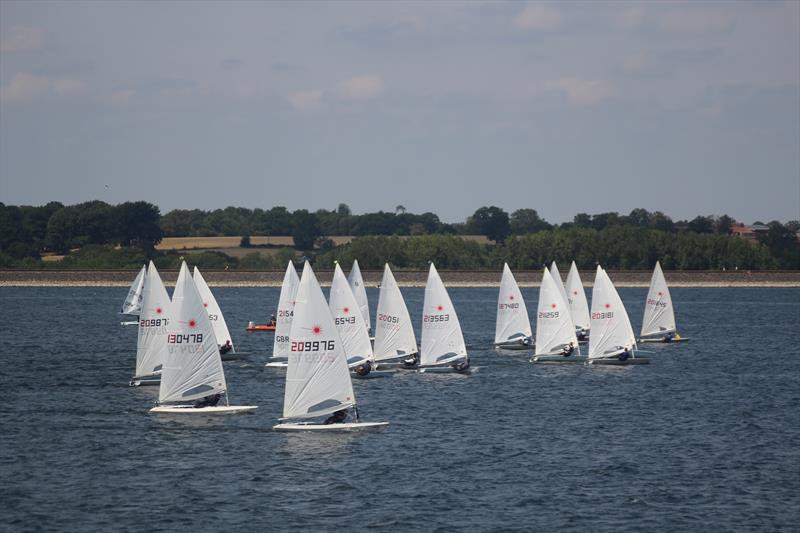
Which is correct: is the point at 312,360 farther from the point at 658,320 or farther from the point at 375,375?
the point at 658,320

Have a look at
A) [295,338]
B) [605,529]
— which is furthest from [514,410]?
[605,529]

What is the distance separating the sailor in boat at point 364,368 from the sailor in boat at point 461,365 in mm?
6694

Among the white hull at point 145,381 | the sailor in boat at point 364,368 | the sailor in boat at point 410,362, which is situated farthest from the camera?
the sailor in boat at point 410,362

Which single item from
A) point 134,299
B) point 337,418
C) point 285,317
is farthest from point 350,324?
point 134,299

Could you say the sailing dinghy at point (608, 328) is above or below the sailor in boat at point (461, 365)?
above

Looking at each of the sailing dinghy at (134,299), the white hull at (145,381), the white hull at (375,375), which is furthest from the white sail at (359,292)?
the sailing dinghy at (134,299)

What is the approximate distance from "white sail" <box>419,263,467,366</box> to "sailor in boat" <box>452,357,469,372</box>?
30cm

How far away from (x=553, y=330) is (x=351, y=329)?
60.4 ft

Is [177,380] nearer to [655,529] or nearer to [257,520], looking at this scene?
[257,520]

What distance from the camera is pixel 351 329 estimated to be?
6919 cm

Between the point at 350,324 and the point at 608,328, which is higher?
the point at 350,324

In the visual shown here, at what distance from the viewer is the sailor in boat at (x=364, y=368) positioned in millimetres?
69438

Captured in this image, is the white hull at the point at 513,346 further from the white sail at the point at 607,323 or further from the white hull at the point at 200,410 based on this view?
the white hull at the point at 200,410

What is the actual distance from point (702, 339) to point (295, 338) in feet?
220
